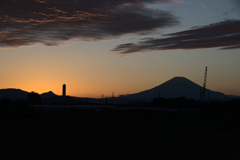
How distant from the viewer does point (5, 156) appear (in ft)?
54.0

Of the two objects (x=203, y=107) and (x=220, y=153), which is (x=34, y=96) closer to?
(x=203, y=107)

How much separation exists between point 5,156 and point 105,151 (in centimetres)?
667

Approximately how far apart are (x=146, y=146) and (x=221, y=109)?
81.2 m

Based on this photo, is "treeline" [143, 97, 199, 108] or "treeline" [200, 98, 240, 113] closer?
"treeline" [200, 98, 240, 113]

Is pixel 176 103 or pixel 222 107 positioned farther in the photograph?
pixel 176 103

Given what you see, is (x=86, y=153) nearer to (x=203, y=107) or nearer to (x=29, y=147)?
(x=29, y=147)

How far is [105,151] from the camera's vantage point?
755 inches

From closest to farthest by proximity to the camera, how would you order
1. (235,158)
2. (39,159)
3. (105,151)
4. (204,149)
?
(39,159)
(235,158)
(105,151)
(204,149)

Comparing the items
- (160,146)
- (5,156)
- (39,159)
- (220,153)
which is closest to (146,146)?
(160,146)

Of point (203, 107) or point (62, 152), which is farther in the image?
point (203, 107)

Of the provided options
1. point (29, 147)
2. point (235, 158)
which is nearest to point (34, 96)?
point (29, 147)

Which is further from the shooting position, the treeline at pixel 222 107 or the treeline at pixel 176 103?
the treeline at pixel 176 103

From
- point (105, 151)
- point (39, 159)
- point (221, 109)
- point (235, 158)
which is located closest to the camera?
point (39, 159)

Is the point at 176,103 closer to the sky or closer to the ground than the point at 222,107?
closer to the ground
